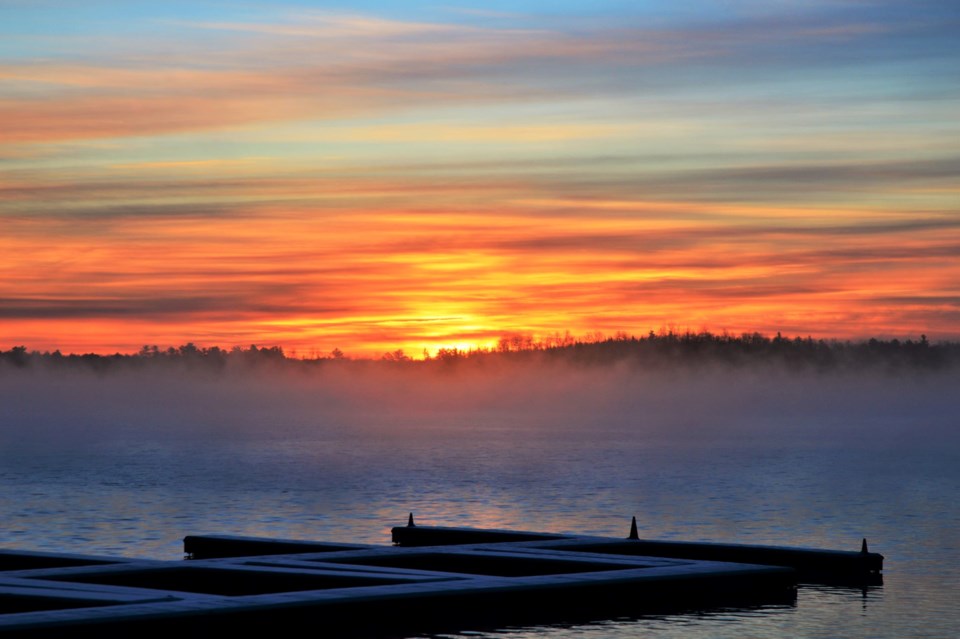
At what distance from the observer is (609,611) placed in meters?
34.2

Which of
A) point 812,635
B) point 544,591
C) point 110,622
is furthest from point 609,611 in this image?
point 110,622

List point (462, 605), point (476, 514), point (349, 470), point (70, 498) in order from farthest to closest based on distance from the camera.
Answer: point (349, 470) → point (70, 498) → point (476, 514) → point (462, 605)

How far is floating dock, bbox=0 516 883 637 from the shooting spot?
2905 centimetres

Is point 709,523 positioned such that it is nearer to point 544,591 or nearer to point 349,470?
point 544,591

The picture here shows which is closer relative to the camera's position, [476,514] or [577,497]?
[476,514]

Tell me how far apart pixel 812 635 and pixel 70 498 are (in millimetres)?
65419

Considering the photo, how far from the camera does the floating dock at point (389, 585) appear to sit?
29047 millimetres

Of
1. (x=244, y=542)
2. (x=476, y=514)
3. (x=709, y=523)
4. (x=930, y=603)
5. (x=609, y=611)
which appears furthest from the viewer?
(x=476, y=514)

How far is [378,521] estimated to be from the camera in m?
73.4

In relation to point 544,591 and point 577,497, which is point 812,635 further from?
point 577,497

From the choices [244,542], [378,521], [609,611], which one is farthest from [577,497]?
[609,611]

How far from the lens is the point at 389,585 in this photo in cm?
3309

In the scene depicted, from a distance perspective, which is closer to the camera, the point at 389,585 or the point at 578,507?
the point at 389,585

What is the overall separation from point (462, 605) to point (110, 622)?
7.40 m
